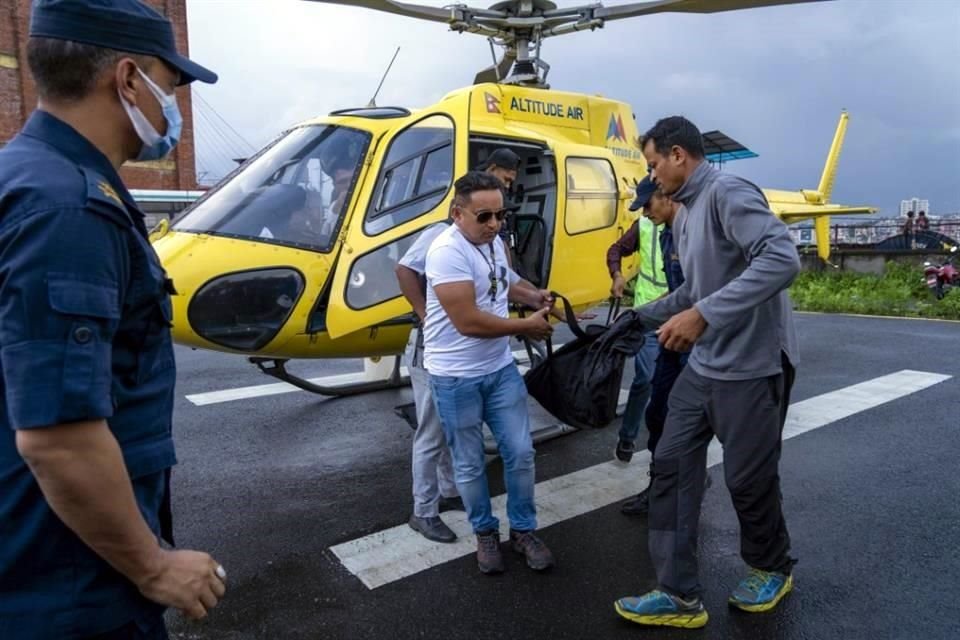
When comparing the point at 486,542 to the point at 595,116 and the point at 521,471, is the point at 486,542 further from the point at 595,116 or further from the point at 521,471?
the point at 595,116

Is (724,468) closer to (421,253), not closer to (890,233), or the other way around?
(421,253)

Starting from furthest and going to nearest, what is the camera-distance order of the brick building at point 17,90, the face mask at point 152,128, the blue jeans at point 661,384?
the brick building at point 17,90 < the blue jeans at point 661,384 < the face mask at point 152,128

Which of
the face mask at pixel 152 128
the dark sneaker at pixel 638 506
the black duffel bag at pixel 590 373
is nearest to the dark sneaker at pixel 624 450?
the dark sneaker at pixel 638 506

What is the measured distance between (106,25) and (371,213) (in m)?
3.21

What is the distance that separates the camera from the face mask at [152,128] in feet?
4.05

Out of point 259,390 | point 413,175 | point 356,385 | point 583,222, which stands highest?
point 413,175

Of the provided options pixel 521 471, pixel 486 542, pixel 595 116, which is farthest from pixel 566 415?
pixel 595 116

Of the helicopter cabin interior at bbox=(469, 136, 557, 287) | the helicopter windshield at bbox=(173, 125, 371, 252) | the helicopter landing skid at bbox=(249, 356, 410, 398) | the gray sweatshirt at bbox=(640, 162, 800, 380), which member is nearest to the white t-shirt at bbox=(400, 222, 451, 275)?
the helicopter windshield at bbox=(173, 125, 371, 252)

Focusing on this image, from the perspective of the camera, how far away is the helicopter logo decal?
245 inches

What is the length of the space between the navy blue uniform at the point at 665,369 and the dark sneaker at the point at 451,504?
1.18 metres

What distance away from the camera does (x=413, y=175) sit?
4559 mm

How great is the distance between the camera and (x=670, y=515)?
273 centimetres

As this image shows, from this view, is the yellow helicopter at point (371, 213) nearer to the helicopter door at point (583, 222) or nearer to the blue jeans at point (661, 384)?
the helicopter door at point (583, 222)

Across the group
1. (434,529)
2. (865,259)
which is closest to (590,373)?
(434,529)
